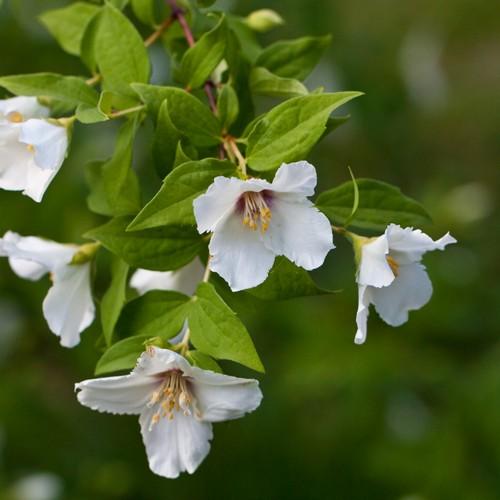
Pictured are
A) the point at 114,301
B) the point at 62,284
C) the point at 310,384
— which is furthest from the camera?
the point at 310,384

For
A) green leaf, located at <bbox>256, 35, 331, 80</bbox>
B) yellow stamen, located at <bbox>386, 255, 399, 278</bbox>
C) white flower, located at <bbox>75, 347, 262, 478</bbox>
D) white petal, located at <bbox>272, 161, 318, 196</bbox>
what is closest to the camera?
white petal, located at <bbox>272, 161, 318, 196</bbox>

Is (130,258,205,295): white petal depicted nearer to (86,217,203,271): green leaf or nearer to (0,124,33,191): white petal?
(86,217,203,271): green leaf

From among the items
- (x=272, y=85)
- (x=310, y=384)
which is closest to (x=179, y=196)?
(x=272, y=85)

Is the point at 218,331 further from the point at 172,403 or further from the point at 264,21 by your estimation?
the point at 264,21

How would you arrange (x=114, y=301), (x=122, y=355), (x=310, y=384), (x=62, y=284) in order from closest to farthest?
(x=122, y=355) → (x=114, y=301) → (x=62, y=284) → (x=310, y=384)

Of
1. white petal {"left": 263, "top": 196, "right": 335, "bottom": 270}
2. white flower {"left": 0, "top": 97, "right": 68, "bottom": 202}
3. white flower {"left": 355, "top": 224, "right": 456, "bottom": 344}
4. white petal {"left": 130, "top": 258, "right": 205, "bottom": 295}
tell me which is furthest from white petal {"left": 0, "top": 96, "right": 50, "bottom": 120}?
white flower {"left": 355, "top": 224, "right": 456, "bottom": 344}

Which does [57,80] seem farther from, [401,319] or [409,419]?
[409,419]

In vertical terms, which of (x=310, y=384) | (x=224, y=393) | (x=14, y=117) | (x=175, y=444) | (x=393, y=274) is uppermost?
(x=14, y=117)
